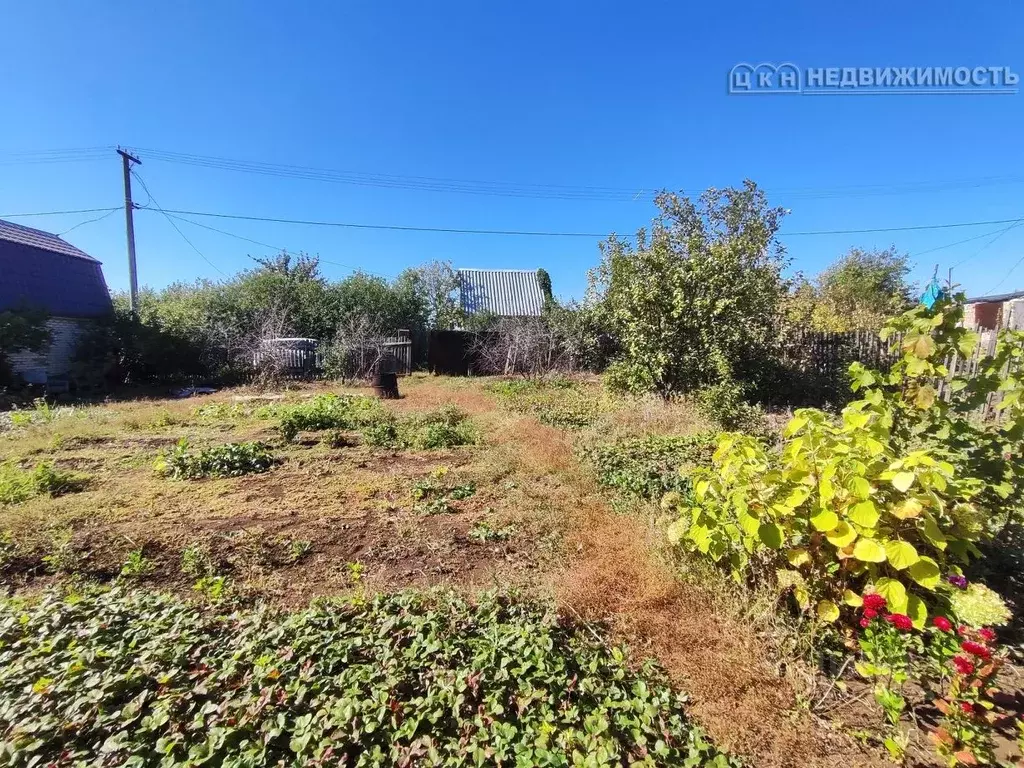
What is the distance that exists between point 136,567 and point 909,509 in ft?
13.2

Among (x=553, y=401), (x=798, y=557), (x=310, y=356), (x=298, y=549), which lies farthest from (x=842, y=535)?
(x=310, y=356)

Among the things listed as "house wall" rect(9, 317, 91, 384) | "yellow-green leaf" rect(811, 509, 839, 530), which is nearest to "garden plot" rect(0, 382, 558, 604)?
"yellow-green leaf" rect(811, 509, 839, 530)

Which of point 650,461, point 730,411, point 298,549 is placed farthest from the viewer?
point 730,411

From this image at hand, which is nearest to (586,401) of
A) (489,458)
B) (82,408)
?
(489,458)

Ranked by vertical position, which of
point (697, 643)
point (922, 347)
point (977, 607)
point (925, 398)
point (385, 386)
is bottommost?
point (697, 643)

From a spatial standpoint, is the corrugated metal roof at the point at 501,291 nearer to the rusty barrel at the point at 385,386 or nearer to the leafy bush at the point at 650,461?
the rusty barrel at the point at 385,386

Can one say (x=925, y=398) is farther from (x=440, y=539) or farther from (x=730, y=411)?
(x=730, y=411)

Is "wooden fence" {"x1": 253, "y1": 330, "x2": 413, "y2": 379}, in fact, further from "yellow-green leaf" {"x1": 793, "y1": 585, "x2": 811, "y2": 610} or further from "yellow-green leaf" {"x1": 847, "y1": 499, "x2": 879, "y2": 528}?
"yellow-green leaf" {"x1": 847, "y1": 499, "x2": 879, "y2": 528}

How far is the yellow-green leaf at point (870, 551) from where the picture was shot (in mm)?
1620

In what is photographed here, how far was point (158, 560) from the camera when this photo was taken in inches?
114

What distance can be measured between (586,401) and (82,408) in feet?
31.8

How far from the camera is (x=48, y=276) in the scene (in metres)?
12.5

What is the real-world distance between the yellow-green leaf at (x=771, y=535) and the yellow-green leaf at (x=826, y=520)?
5.8 inches

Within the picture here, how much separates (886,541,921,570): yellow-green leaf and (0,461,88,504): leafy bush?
608 centimetres
